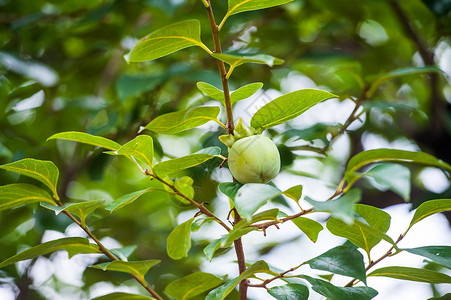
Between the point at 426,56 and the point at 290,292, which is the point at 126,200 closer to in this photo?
the point at 290,292

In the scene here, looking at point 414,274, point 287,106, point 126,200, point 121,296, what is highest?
point 287,106

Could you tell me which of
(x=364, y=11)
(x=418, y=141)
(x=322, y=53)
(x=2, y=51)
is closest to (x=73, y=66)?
(x=2, y=51)

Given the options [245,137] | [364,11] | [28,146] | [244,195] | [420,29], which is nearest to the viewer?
[244,195]

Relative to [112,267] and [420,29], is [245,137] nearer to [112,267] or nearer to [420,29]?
[112,267]

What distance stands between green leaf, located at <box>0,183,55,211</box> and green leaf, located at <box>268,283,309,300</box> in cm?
35

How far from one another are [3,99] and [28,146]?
19cm

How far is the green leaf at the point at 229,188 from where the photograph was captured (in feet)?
1.63

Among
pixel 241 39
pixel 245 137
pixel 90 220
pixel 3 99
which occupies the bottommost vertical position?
pixel 90 220

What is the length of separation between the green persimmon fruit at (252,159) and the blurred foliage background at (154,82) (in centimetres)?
47

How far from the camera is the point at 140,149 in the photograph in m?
0.54

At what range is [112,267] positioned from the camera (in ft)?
1.97

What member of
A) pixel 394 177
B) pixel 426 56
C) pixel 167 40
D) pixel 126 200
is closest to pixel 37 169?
pixel 126 200

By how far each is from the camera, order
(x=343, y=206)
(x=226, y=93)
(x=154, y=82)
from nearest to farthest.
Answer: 1. (x=343, y=206)
2. (x=226, y=93)
3. (x=154, y=82)

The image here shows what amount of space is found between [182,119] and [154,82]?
1.84 feet
